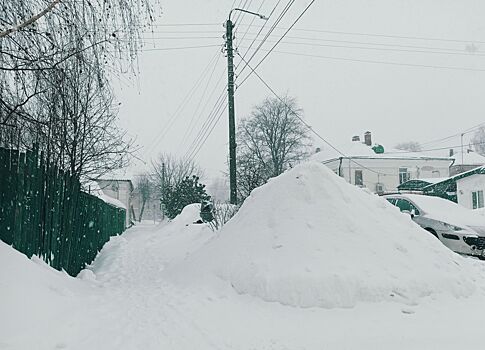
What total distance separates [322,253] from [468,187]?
2470 centimetres

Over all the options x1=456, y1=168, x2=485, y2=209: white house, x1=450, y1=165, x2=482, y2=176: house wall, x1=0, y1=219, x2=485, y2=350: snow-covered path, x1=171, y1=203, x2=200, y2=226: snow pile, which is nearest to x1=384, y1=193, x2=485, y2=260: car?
x1=0, y1=219, x2=485, y2=350: snow-covered path

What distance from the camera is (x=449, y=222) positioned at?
11.5 metres

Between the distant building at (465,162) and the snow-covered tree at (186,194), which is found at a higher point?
the distant building at (465,162)

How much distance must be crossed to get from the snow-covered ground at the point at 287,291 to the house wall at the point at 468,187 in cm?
2050

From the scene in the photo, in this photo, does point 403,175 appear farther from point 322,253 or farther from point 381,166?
point 322,253

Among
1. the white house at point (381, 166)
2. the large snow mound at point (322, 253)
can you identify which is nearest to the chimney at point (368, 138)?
the white house at point (381, 166)

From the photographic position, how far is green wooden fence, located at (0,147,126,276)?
19.6 ft

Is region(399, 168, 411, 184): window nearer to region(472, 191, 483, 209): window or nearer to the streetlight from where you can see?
region(472, 191, 483, 209): window

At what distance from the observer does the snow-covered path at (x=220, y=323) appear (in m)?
4.47

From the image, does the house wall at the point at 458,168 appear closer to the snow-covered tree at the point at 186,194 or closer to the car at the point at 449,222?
the snow-covered tree at the point at 186,194

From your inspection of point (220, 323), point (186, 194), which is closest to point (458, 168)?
point (186, 194)

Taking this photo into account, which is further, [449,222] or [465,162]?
[465,162]

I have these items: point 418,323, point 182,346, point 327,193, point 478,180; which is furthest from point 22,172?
point 478,180

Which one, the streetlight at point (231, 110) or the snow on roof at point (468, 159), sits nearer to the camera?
the streetlight at point (231, 110)
